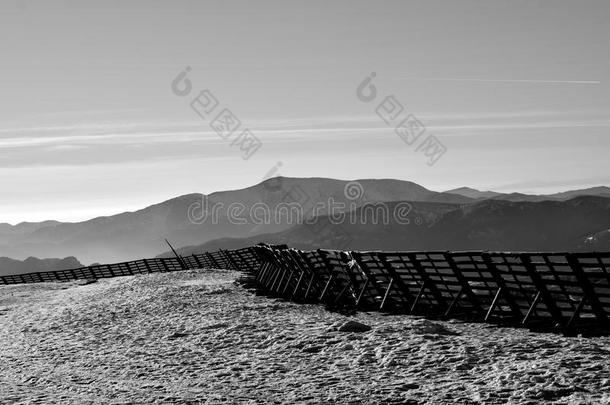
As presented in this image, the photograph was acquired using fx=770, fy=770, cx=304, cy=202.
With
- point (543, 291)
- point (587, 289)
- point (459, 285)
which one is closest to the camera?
point (587, 289)

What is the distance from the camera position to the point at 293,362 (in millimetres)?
14250

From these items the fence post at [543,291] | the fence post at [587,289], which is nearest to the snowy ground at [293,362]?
the fence post at [543,291]

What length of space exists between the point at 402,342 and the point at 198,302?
13.7m

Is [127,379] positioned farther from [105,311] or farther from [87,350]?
[105,311]

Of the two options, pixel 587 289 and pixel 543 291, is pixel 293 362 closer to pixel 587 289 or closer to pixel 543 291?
pixel 543 291

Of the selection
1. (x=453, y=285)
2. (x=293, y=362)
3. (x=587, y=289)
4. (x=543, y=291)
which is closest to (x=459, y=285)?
(x=543, y=291)

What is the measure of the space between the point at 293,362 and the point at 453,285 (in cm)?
1251

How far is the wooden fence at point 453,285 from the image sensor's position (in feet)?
50.7

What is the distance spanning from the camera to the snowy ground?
36.3 ft

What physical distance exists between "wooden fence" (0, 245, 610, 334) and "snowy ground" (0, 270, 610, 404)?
1.13 m

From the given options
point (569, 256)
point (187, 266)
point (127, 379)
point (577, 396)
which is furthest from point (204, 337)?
point (187, 266)

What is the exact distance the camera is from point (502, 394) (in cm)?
1038

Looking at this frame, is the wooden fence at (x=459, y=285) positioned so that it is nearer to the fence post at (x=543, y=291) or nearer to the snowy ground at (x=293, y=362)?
the fence post at (x=543, y=291)

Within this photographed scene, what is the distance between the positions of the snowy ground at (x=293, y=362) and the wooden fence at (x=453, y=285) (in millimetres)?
1127
